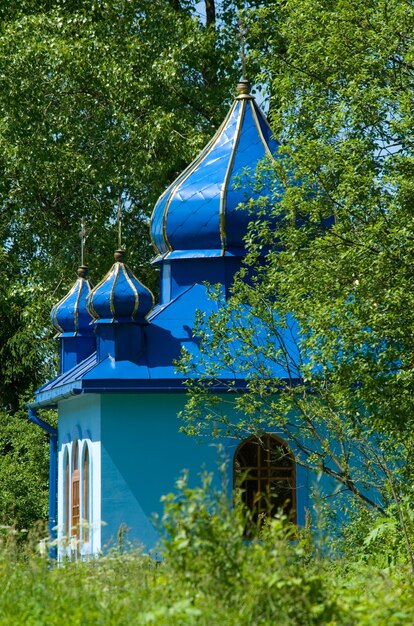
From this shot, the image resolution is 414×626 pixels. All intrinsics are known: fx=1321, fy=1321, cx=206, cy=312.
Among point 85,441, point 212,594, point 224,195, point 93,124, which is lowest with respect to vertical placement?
point 212,594

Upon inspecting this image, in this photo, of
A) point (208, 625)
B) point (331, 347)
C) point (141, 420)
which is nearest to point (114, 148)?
point (141, 420)

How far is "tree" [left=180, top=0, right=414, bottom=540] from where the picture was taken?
11.5 m

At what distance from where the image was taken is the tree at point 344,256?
11.5m

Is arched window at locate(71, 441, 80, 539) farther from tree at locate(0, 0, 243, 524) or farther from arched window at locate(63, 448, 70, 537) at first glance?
tree at locate(0, 0, 243, 524)

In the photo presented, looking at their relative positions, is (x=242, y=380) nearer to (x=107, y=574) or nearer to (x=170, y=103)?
(x=107, y=574)

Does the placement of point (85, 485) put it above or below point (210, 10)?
below

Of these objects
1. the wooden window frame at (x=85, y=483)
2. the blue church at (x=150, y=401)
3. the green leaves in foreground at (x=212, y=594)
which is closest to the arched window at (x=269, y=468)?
the blue church at (x=150, y=401)

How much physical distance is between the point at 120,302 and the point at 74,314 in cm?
385

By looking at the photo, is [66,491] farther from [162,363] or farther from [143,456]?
[162,363]

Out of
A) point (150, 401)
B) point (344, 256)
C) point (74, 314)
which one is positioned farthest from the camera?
point (74, 314)

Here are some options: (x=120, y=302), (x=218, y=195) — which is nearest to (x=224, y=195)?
(x=218, y=195)

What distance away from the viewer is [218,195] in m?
17.7

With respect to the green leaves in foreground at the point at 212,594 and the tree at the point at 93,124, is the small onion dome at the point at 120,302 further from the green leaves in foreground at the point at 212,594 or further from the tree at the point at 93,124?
the green leaves in foreground at the point at 212,594

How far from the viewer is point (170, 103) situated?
78.0ft
